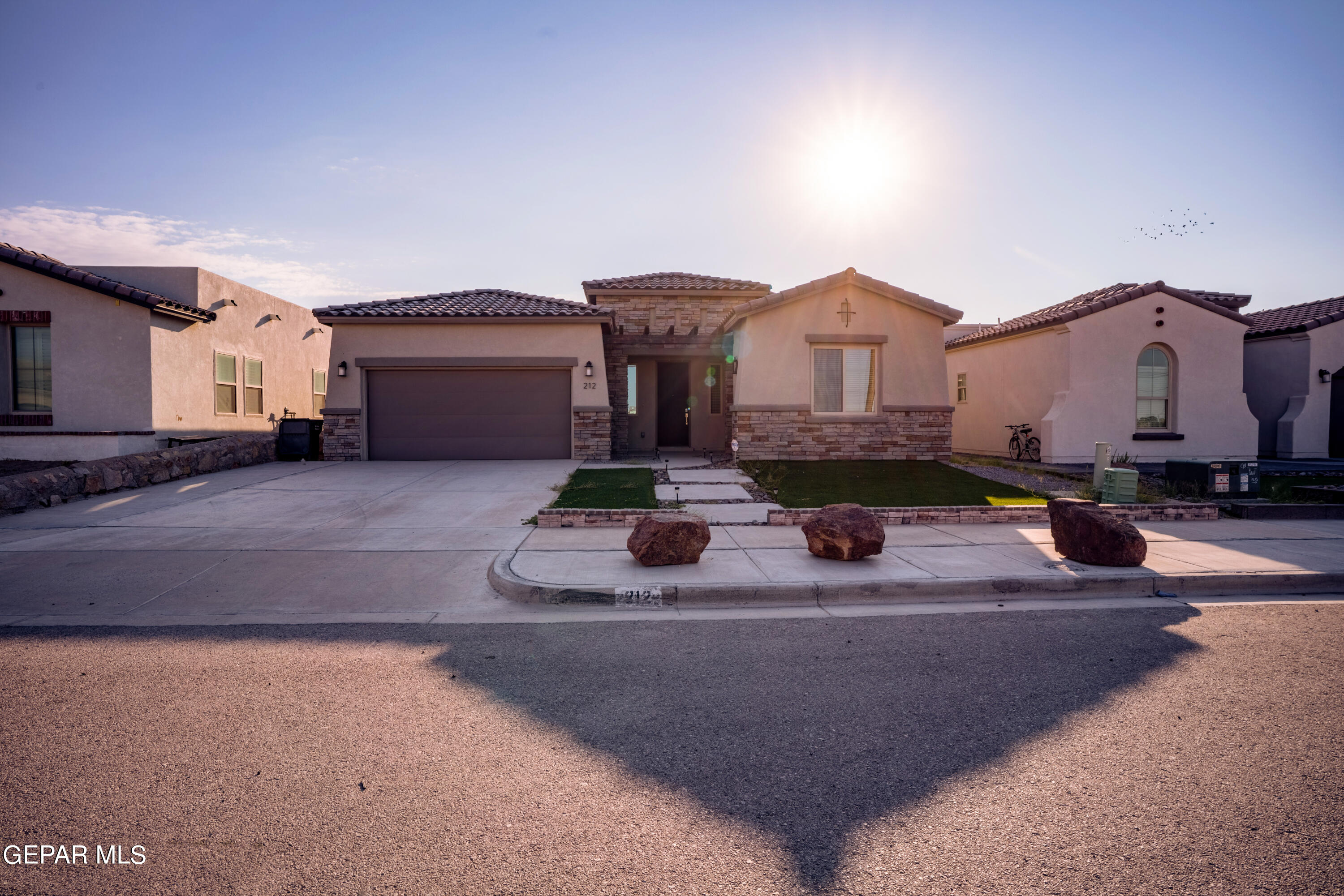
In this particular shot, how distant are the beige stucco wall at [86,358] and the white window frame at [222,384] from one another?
2.33 m

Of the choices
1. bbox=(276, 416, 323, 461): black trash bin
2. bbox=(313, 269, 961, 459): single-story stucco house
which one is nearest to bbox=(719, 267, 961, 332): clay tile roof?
bbox=(313, 269, 961, 459): single-story stucco house

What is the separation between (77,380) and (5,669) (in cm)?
1400

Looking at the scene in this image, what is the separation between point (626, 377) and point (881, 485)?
871cm

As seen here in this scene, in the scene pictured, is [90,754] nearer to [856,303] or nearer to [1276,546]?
[1276,546]

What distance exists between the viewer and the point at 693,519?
6.72 metres

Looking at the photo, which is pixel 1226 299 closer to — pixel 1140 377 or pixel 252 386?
pixel 1140 377

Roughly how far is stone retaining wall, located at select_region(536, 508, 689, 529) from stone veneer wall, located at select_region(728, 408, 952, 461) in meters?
6.95

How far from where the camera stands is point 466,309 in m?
16.4

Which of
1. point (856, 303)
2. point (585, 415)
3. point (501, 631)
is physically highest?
point (856, 303)

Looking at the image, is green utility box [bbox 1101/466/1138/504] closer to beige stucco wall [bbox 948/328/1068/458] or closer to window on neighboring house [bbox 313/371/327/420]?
beige stucco wall [bbox 948/328/1068/458]

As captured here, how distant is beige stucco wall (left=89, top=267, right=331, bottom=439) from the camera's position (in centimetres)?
1522

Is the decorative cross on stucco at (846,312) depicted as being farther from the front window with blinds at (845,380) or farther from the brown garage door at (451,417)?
the brown garage door at (451,417)

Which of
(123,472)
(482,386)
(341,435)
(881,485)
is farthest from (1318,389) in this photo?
(123,472)

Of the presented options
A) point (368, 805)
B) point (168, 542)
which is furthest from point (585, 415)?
point (368, 805)
